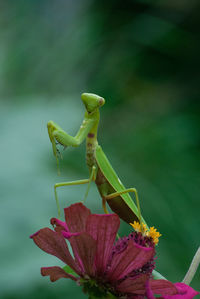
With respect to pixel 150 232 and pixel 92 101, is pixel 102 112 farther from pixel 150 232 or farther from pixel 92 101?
pixel 150 232

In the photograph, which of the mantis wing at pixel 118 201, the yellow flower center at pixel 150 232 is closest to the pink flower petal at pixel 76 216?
the yellow flower center at pixel 150 232

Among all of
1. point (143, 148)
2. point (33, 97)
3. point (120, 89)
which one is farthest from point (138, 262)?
point (120, 89)

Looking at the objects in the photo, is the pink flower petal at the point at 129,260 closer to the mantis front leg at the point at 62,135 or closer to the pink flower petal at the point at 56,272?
the pink flower petal at the point at 56,272

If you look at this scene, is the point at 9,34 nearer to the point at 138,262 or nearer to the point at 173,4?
the point at 173,4

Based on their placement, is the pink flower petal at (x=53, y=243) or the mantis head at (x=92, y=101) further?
the mantis head at (x=92, y=101)

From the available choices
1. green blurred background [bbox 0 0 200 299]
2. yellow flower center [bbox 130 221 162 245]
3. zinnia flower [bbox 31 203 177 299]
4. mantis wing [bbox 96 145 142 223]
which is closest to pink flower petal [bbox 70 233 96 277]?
zinnia flower [bbox 31 203 177 299]

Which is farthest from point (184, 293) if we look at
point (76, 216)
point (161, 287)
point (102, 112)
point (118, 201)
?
point (102, 112)
